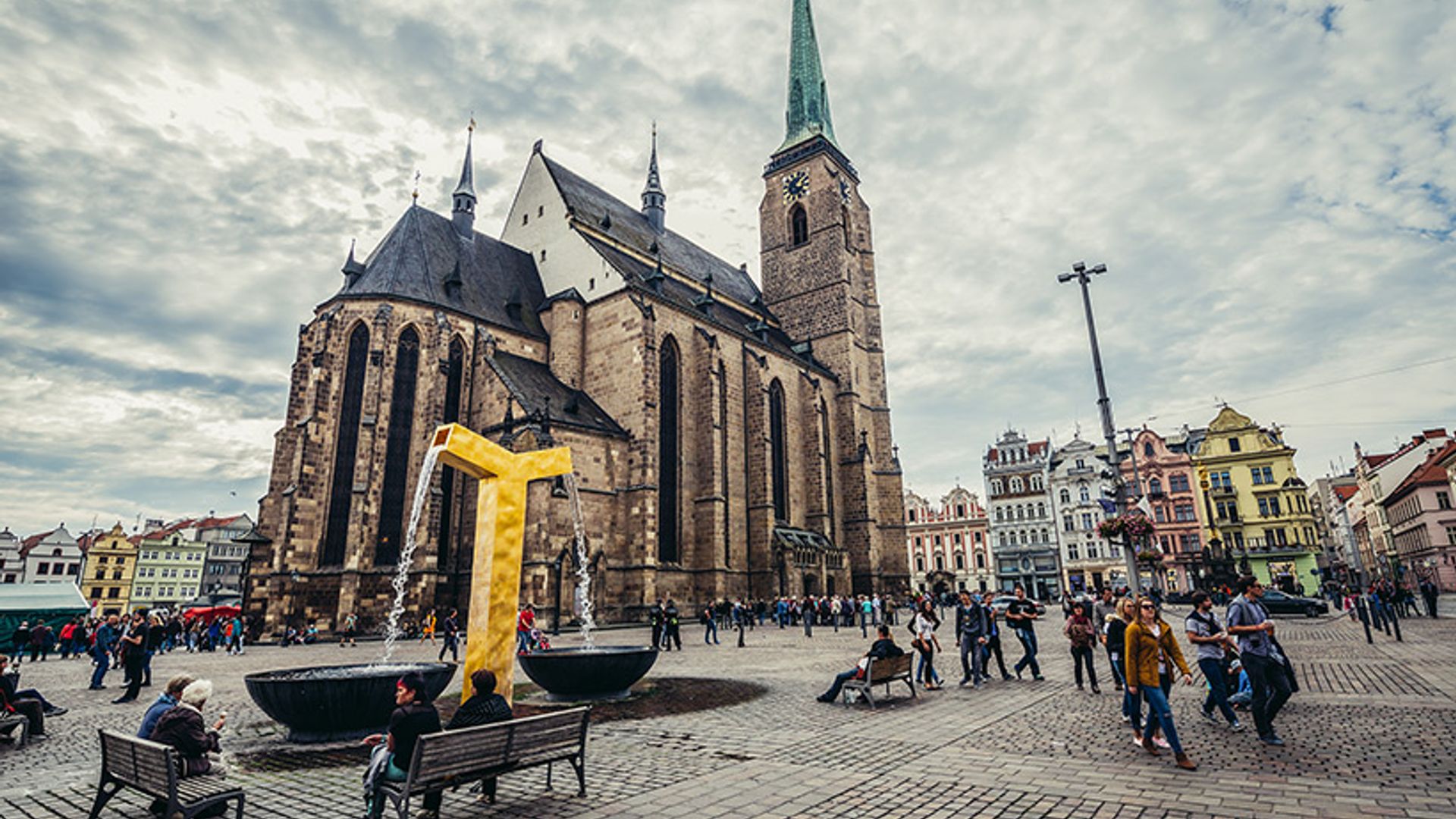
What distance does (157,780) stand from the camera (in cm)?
489

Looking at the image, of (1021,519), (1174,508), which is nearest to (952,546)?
(1021,519)

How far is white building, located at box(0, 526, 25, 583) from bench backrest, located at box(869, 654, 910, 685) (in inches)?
3923

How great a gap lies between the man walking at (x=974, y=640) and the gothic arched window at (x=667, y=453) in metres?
20.7

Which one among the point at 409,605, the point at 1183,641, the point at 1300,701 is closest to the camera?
the point at 1300,701

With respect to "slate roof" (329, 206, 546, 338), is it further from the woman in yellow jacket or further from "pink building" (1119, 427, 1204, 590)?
"pink building" (1119, 427, 1204, 590)

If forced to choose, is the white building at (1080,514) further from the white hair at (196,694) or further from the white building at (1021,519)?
the white hair at (196,694)

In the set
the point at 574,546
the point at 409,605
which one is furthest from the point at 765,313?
the point at 409,605

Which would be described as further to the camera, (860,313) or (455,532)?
(860,313)

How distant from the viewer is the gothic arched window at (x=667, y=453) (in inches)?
1302

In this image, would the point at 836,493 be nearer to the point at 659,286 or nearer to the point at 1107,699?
the point at 659,286

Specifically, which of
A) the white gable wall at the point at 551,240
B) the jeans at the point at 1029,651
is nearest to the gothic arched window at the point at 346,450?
the white gable wall at the point at 551,240

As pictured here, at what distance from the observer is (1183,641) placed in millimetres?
18953

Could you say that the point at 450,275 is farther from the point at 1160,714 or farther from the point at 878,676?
the point at 1160,714

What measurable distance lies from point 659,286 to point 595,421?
9.00 metres
